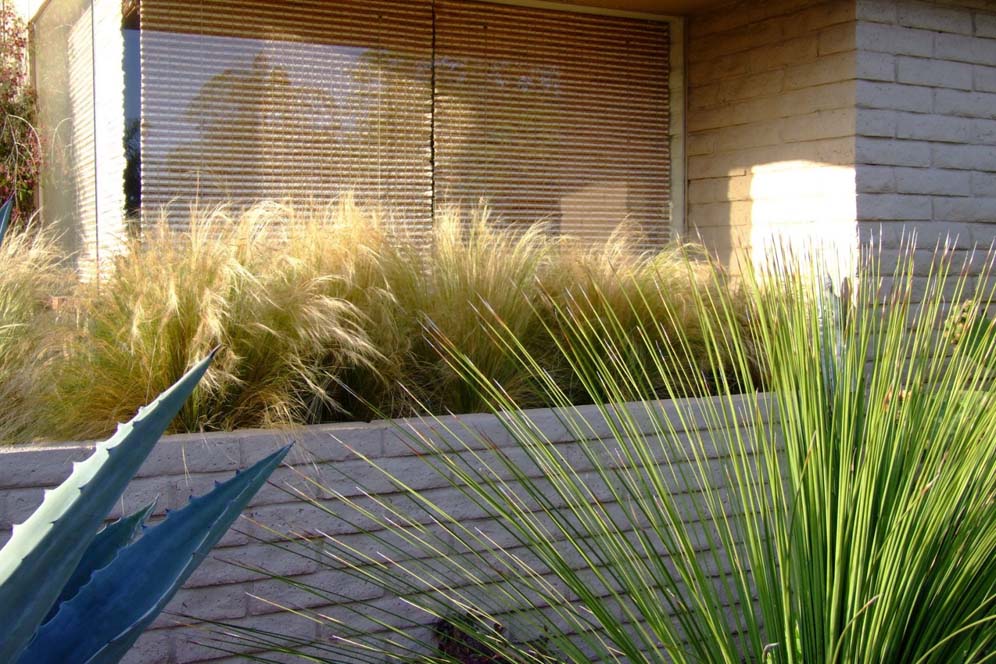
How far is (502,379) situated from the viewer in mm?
3602

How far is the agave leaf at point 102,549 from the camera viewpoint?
1.66 m

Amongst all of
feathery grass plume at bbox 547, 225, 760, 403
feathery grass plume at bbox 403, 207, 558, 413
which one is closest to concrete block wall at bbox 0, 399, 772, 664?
feathery grass plume at bbox 403, 207, 558, 413

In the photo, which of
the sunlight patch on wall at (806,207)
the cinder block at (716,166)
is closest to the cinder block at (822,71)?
the sunlight patch on wall at (806,207)

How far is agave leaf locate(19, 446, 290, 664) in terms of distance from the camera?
4.66 ft

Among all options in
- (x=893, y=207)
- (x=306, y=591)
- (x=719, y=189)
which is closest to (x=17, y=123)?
(x=719, y=189)

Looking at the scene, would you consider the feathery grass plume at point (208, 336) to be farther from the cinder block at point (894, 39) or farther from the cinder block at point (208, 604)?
the cinder block at point (894, 39)

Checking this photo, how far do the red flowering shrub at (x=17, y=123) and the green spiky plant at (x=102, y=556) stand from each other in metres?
4.88

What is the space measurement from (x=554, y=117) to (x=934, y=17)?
1.99 metres

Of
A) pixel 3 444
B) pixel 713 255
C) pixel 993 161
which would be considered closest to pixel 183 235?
pixel 3 444

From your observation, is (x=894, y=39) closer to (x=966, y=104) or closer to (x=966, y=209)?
(x=966, y=104)

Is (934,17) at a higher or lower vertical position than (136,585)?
higher

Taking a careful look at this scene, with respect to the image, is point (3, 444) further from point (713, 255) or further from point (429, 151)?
point (713, 255)

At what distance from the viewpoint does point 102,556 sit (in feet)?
5.60

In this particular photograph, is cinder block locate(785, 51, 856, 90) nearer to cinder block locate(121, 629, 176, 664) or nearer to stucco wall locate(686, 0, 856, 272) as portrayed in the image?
stucco wall locate(686, 0, 856, 272)
